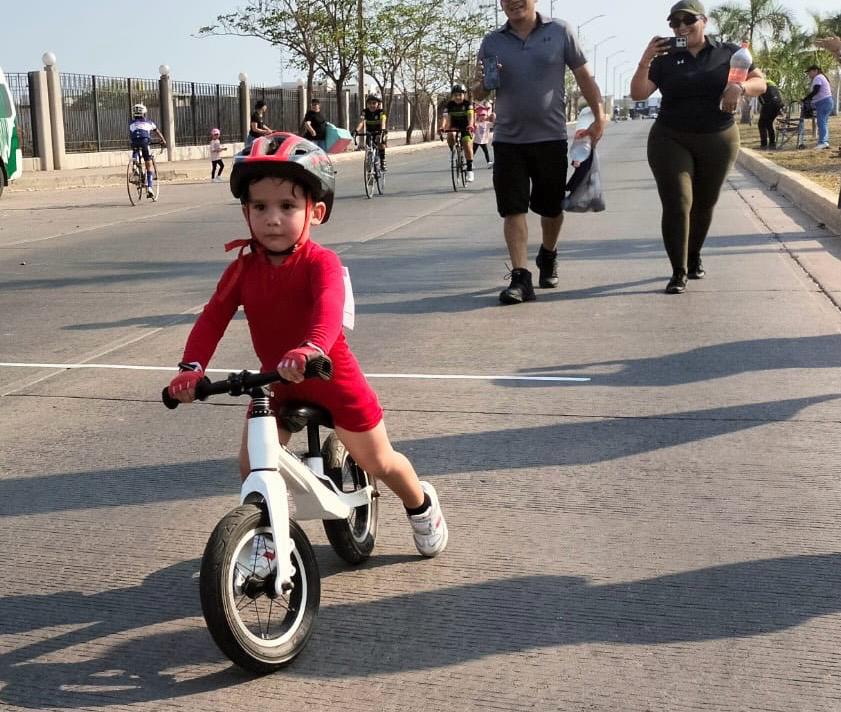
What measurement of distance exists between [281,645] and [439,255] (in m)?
9.19

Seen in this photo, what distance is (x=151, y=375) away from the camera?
6.91 m

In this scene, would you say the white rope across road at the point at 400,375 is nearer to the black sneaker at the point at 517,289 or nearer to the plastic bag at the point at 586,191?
the black sneaker at the point at 517,289

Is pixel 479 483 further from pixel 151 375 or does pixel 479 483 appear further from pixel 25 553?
pixel 151 375

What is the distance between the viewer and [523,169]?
8.87 meters

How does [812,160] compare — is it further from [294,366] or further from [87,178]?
[294,366]

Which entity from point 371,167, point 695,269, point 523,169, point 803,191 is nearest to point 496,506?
point 523,169

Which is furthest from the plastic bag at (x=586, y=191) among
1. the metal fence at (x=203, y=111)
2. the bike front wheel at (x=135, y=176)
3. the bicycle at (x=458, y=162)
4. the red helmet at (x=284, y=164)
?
the metal fence at (x=203, y=111)

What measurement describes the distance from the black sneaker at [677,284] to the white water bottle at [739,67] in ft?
4.95

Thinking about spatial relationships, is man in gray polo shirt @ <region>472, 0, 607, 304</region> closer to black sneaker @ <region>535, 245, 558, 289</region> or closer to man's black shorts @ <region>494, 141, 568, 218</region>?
man's black shorts @ <region>494, 141, 568, 218</region>

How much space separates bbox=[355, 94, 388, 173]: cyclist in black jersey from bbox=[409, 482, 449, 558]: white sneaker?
17400 mm

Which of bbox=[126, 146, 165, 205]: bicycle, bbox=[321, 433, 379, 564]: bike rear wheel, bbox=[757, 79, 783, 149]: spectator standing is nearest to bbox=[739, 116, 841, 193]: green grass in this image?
bbox=[757, 79, 783, 149]: spectator standing

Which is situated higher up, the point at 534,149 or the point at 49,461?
the point at 534,149

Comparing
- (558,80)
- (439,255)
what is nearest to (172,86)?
(439,255)

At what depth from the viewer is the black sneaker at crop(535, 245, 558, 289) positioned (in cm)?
963
